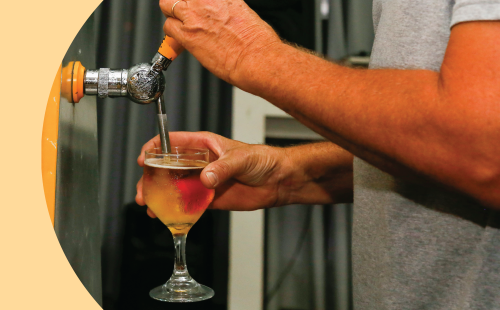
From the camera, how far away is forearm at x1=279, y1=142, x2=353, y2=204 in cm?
97

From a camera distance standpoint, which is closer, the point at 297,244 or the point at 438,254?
the point at 438,254

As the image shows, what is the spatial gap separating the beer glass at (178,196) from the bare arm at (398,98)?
177 millimetres

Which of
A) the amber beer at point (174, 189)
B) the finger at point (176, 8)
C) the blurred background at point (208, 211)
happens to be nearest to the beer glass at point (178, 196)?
the amber beer at point (174, 189)

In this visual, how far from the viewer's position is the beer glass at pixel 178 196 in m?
0.68

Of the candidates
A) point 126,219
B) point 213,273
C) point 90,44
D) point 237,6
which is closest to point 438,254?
point 237,6

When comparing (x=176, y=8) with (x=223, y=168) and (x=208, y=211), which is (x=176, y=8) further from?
(x=208, y=211)

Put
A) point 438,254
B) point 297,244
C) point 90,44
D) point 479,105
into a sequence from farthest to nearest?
point 297,244 → point 90,44 → point 438,254 → point 479,105

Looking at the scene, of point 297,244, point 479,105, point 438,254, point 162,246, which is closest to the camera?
point 479,105

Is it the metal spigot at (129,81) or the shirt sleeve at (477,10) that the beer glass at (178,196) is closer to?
the metal spigot at (129,81)

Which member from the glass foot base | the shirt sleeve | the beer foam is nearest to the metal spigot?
the beer foam

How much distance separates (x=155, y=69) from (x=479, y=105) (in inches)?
18.9

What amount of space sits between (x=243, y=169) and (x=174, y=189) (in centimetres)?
25

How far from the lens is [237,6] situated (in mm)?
628

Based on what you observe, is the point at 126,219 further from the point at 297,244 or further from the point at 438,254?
the point at 438,254
